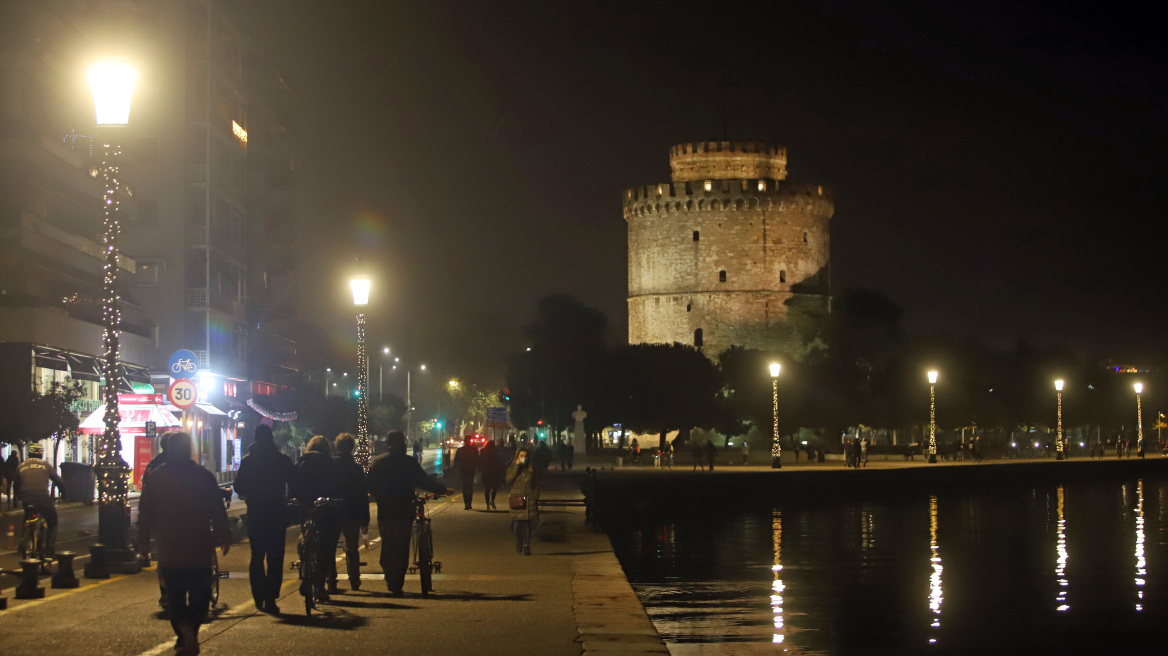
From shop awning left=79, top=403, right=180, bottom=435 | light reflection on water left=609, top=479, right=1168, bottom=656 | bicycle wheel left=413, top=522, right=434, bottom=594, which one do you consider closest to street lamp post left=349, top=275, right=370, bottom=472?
light reflection on water left=609, top=479, right=1168, bottom=656

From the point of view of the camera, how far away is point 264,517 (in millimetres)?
11750

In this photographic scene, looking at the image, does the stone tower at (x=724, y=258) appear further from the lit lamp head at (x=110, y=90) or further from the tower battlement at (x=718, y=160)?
the lit lamp head at (x=110, y=90)

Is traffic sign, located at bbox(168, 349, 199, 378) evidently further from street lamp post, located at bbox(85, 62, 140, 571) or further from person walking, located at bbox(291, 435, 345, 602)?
person walking, located at bbox(291, 435, 345, 602)

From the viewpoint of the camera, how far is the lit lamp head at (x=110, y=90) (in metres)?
13.3

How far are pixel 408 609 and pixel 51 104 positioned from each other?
91.8ft

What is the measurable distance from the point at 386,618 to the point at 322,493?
5.42 feet

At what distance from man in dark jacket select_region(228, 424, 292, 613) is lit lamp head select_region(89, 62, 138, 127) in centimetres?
364

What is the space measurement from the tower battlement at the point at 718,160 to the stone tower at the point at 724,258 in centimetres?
110

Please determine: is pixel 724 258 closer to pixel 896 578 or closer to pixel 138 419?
pixel 138 419

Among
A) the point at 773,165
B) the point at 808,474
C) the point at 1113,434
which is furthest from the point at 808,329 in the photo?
the point at 1113,434

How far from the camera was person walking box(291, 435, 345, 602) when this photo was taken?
487 inches

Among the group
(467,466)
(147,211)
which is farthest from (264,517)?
(147,211)

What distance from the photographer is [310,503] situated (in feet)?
41.8

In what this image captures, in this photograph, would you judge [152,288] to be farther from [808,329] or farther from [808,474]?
[808,329]
